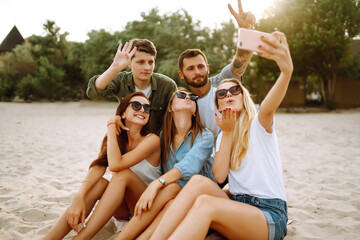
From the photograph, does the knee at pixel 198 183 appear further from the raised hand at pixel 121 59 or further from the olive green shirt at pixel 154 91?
the raised hand at pixel 121 59

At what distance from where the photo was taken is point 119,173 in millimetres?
2730

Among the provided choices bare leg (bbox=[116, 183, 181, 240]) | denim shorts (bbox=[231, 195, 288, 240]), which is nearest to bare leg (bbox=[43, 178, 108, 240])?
bare leg (bbox=[116, 183, 181, 240])

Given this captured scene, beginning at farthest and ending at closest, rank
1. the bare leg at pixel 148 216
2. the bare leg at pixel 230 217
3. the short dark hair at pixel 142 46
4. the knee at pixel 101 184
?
the short dark hair at pixel 142 46 → the knee at pixel 101 184 → the bare leg at pixel 148 216 → the bare leg at pixel 230 217

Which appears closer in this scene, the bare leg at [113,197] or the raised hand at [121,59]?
the bare leg at [113,197]

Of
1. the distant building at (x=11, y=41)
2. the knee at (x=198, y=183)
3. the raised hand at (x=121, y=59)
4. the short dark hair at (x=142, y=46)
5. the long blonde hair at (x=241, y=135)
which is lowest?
the knee at (x=198, y=183)

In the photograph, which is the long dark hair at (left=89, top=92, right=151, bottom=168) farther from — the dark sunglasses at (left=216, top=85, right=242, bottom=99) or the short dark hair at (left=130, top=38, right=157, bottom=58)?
the dark sunglasses at (left=216, top=85, right=242, bottom=99)

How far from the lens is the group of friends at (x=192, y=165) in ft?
6.81

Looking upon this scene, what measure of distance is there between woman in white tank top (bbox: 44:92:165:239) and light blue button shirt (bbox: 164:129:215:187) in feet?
0.77

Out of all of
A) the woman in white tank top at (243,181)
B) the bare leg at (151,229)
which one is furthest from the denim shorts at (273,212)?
the bare leg at (151,229)

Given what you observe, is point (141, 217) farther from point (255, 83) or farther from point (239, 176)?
point (255, 83)

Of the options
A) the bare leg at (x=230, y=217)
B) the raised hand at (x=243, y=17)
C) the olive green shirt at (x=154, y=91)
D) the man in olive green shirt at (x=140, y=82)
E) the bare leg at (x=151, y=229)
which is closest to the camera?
the bare leg at (x=230, y=217)

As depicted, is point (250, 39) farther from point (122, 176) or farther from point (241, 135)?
point (122, 176)

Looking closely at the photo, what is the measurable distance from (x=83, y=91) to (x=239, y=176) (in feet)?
104

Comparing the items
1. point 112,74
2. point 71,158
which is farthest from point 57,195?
point 71,158
